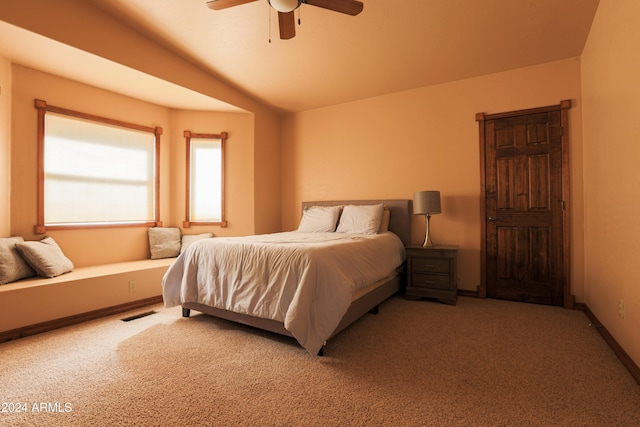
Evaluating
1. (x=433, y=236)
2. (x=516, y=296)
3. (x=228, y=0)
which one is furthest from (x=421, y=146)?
(x=228, y=0)

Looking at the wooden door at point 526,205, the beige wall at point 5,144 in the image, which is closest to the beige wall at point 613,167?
the wooden door at point 526,205

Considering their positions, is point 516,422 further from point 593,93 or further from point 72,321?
point 72,321

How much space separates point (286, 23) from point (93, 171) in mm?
2838

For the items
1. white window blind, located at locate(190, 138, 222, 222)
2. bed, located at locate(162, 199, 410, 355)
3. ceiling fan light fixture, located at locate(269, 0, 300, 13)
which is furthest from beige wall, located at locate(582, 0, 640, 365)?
white window blind, located at locate(190, 138, 222, 222)

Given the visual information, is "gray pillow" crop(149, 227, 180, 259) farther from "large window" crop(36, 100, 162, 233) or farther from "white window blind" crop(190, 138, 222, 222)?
"white window blind" crop(190, 138, 222, 222)

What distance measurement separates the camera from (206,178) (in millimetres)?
4598

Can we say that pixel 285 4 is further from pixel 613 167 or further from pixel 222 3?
pixel 613 167

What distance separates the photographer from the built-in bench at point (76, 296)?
→ 2.49m

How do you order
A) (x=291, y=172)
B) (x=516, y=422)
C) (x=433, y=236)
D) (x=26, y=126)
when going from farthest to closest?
(x=291, y=172)
(x=433, y=236)
(x=26, y=126)
(x=516, y=422)

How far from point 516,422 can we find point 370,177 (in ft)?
10.8

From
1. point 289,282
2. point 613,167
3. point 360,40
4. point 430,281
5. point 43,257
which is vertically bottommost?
point 430,281

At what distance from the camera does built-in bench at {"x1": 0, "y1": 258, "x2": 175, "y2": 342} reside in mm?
2494

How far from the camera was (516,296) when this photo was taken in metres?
3.48

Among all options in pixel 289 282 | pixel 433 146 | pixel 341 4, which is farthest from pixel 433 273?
pixel 341 4
